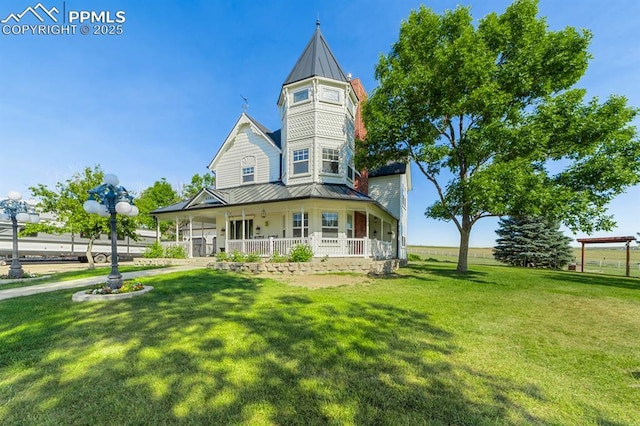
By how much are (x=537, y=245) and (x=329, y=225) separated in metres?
19.8

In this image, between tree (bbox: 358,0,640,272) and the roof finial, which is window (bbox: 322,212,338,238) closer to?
tree (bbox: 358,0,640,272)

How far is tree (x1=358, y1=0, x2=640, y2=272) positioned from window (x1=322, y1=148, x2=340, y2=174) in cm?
261

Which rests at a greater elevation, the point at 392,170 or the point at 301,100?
the point at 301,100

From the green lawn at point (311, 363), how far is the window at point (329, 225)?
824cm

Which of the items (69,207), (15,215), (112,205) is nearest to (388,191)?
(112,205)

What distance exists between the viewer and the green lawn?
2332 mm

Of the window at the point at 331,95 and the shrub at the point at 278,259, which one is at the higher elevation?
the window at the point at 331,95

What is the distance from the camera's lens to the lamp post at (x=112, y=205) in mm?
6562

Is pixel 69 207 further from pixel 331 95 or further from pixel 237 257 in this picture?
pixel 331 95

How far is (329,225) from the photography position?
14.3m

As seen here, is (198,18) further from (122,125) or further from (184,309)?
(184,309)

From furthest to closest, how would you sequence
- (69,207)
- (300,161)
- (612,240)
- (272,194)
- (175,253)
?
(612,240) < (69,207) < (175,253) < (300,161) < (272,194)

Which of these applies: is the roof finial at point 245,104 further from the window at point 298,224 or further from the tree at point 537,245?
the tree at point 537,245

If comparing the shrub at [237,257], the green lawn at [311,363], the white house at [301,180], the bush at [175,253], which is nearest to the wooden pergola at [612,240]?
the white house at [301,180]
